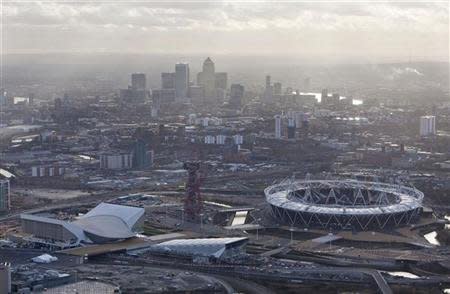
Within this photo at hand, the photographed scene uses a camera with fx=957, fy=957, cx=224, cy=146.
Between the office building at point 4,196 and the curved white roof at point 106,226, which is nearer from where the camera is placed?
the curved white roof at point 106,226

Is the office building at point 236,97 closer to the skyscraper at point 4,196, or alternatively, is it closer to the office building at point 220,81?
the office building at point 220,81

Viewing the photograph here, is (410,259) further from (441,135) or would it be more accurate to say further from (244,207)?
(441,135)

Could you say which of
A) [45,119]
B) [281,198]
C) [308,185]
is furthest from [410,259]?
[45,119]

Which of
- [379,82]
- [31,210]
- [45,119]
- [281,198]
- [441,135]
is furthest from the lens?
[379,82]

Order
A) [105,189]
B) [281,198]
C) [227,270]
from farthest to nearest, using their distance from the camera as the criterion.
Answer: [105,189] → [281,198] → [227,270]

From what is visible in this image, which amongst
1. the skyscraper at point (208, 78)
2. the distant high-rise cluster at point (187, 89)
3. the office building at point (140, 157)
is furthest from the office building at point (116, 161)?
the skyscraper at point (208, 78)

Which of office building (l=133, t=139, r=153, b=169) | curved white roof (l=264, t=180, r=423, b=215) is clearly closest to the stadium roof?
curved white roof (l=264, t=180, r=423, b=215)

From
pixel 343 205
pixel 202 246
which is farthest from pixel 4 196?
pixel 343 205

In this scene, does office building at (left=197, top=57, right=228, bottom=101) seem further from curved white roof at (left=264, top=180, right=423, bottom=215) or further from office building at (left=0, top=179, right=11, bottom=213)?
office building at (left=0, top=179, right=11, bottom=213)
